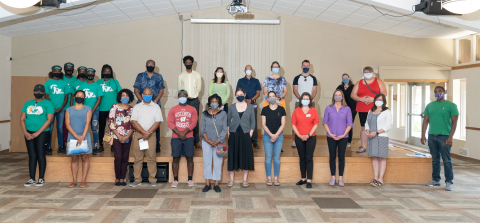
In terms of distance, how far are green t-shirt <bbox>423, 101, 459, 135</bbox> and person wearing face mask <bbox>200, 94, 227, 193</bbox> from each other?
3.41 m

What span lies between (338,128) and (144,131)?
10.1 feet

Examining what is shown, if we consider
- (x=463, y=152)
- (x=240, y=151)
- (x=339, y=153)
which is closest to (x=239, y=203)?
(x=240, y=151)

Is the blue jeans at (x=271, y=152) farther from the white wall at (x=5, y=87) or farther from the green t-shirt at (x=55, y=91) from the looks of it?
the white wall at (x=5, y=87)

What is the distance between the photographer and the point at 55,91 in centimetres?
563

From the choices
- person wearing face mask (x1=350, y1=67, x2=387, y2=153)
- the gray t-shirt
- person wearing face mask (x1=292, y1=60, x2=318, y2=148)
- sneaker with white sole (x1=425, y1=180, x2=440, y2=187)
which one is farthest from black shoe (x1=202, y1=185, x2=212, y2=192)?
sneaker with white sole (x1=425, y1=180, x2=440, y2=187)

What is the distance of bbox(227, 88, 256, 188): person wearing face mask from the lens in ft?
16.4

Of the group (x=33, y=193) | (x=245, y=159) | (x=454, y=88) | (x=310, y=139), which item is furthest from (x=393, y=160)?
(x=33, y=193)

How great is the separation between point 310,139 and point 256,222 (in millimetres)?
1857

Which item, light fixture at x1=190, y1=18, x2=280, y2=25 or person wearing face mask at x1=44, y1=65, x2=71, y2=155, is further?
light fixture at x1=190, y1=18, x2=280, y2=25

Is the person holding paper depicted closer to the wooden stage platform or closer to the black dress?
the wooden stage platform

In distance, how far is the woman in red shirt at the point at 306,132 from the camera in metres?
5.05

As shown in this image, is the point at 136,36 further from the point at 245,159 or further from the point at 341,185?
the point at 341,185

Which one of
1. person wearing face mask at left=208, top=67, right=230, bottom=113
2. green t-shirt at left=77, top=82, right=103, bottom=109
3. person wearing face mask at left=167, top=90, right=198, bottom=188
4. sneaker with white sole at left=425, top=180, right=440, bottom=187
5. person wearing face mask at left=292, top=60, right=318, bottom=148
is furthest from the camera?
person wearing face mask at left=208, top=67, right=230, bottom=113

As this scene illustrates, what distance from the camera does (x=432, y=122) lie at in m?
5.23
